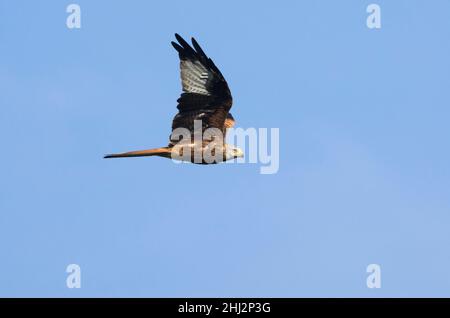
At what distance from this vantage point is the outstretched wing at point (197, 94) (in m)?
18.7

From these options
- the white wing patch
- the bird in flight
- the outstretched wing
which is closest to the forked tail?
the bird in flight

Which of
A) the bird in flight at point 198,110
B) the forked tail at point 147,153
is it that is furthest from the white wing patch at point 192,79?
the forked tail at point 147,153

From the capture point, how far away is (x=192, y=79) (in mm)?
18828

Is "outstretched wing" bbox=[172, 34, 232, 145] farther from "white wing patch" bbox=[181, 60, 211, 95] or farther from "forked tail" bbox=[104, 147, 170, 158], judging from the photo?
"forked tail" bbox=[104, 147, 170, 158]

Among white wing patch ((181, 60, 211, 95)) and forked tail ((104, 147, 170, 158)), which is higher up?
white wing patch ((181, 60, 211, 95))

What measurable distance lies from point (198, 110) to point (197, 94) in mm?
237

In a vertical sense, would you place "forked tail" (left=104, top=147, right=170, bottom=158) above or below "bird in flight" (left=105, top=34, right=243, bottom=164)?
below

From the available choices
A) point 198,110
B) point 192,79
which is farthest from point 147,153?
point 192,79

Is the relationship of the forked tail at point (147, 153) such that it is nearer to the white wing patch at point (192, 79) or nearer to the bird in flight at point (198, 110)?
the bird in flight at point (198, 110)

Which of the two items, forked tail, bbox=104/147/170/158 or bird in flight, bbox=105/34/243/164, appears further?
bird in flight, bbox=105/34/243/164

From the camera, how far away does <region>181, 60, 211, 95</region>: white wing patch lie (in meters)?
18.8

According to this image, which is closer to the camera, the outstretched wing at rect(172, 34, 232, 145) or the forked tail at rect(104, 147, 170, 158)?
the forked tail at rect(104, 147, 170, 158)
